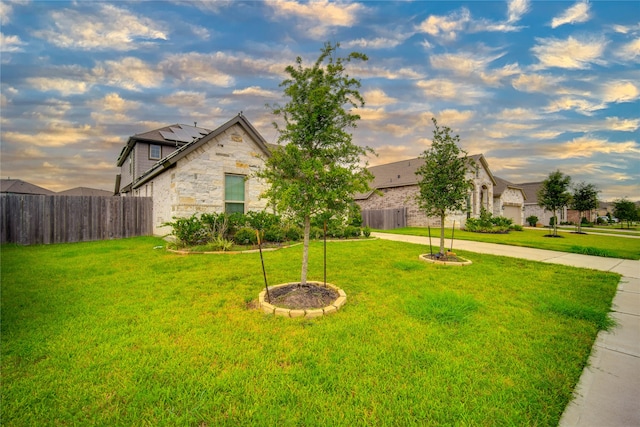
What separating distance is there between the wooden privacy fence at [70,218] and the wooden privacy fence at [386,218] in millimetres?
17368

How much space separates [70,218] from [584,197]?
118ft

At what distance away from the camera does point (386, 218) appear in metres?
23.0

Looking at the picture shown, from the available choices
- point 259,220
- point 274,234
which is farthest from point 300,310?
point 259,220

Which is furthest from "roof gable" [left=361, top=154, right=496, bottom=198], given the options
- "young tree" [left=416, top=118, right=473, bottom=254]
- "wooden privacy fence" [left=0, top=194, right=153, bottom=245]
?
"wooden privacy fence" [left=0, top=194, right=153, bottom=245]

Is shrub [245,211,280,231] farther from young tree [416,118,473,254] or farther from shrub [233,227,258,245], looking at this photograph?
young tree [416,118,473,254]

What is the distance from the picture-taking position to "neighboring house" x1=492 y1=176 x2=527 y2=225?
1088 inches

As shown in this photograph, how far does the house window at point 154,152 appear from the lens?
17.2m

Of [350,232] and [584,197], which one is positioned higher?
[584,197]

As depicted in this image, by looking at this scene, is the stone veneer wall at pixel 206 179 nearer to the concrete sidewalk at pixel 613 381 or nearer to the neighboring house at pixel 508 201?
the concrete sidewalk at pixel 613 381

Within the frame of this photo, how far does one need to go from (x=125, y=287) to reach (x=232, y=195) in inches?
277

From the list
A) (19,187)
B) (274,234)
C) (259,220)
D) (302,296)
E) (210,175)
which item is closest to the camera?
(302,296)

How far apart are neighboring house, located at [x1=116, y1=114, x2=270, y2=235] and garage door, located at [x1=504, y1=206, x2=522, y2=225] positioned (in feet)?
99.4

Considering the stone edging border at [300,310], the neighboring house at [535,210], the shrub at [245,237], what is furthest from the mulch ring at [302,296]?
the neighboring house at [535,210]

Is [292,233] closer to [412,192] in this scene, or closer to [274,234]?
[274,234]
